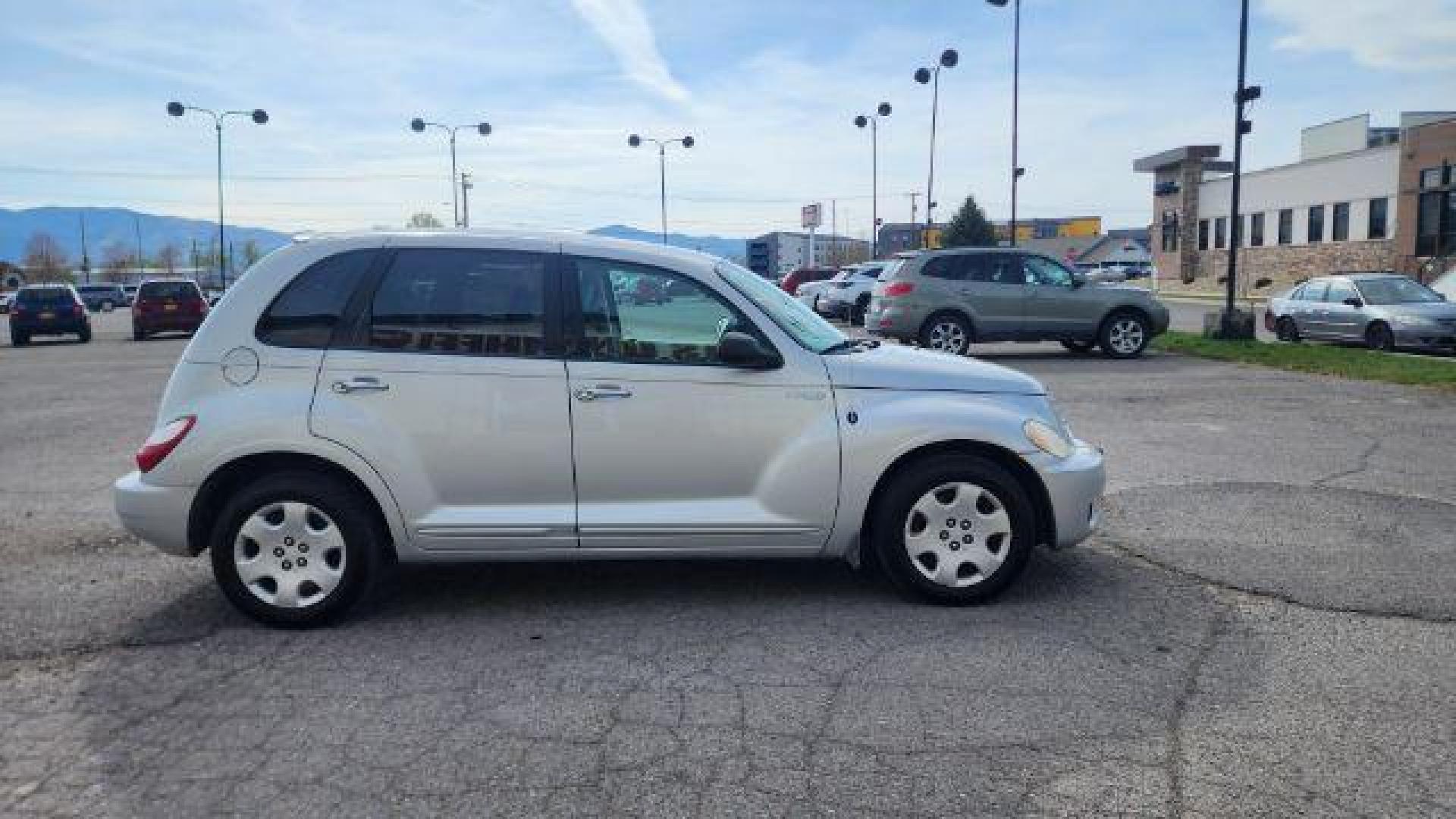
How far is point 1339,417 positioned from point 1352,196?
46601mm

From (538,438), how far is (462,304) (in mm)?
700

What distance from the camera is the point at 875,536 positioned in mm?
4914

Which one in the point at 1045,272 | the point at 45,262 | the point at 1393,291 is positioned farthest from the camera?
the point at 45,262

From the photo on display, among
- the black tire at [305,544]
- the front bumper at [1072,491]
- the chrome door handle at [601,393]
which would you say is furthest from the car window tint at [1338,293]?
the black tire at [305,544]

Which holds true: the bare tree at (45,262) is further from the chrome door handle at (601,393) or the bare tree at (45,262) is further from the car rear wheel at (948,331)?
the chrome door handle at (601,393)

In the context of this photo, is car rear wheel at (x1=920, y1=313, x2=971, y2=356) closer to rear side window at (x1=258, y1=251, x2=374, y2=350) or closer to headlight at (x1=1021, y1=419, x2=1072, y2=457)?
headlight at (x1=1021, y1=419, x2=1072, y2=457)

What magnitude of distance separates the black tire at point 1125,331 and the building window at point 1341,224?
1572 inches

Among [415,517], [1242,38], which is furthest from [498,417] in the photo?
[1242,38]

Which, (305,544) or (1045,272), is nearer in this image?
(305,544)

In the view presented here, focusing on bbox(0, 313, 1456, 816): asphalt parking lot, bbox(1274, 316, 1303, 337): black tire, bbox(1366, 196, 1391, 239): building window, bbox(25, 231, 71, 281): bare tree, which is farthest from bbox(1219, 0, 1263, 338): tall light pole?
bbox(25, 231, 71, 281): bare tree

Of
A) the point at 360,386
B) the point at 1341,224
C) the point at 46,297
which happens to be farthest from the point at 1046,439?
the point at 1341,224

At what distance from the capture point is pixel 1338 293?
1975 centimetres

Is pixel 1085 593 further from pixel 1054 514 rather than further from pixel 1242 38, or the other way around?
pixel 1242 38

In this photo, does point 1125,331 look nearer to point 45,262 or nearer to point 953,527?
point 953,527
